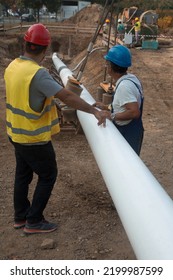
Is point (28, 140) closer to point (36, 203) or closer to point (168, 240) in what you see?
point (36, 203)

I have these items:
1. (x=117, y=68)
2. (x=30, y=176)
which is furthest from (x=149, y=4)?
(x=30, y=176)

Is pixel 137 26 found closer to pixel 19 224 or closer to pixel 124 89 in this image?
pixel 124 89

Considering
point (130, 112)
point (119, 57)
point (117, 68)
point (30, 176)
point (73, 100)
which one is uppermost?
point (119, 57)

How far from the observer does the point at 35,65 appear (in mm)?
2957

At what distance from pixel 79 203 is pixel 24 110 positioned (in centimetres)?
156

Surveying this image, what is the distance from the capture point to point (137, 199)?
245 centimetres

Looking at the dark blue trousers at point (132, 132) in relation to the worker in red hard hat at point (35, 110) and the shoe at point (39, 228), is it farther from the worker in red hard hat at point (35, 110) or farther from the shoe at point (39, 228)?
the shoe at point (39, 228)

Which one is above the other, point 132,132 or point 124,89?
point 124,89

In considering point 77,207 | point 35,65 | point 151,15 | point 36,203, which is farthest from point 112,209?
point 151,15

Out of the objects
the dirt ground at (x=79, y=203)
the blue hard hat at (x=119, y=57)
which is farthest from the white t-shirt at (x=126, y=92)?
the dirt ground at (x=79, y=203)

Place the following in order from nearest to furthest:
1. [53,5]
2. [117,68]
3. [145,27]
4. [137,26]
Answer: [117,68] → [137,26] → [145,27] → [53,5]

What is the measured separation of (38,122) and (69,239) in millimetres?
1212

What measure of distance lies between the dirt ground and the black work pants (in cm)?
23

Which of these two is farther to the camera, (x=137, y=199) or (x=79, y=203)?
(x=79, y=203)
